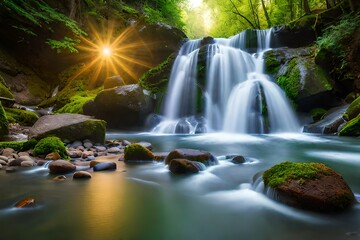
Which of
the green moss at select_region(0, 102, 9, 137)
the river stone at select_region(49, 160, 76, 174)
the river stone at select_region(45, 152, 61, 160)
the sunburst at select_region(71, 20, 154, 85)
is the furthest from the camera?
the sunburst at select_region(71, 20, 154, 85)

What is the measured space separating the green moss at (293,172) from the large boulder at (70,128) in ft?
18.6

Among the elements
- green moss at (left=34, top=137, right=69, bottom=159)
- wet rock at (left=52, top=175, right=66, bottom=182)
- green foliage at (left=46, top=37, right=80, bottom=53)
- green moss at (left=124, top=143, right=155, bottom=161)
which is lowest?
wet rock at (left=52, top=175, right=66, bottom=182)

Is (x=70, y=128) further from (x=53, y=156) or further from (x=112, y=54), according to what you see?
(x=112, y=54)

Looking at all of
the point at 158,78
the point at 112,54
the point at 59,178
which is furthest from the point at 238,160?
the point at 112,54

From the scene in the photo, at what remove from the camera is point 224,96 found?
14578 mm

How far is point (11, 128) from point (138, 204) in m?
7.59

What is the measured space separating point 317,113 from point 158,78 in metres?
8.49

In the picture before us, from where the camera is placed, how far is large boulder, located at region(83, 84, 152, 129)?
12641mm

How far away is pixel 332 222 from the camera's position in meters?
2.69

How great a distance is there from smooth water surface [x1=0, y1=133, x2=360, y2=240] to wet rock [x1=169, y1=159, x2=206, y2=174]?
0.43 ft

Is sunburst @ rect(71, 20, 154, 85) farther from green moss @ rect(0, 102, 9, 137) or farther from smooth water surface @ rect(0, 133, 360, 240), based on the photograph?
smooth water surface @ rect(0, 133, 360, 240)

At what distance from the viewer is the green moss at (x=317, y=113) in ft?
40.9

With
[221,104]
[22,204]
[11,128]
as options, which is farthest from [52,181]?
[221,104]

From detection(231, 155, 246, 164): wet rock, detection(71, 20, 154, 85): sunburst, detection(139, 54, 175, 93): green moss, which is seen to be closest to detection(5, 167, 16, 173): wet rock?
detection(231, 155, 246, 164): wet rock
